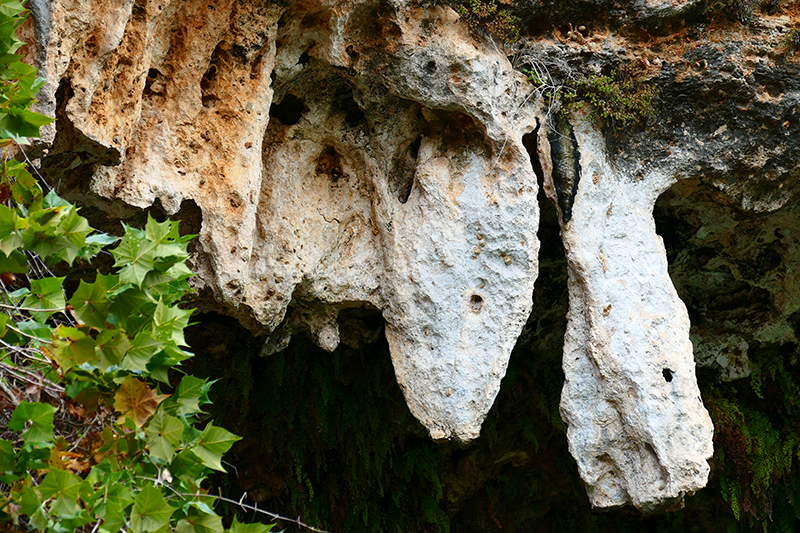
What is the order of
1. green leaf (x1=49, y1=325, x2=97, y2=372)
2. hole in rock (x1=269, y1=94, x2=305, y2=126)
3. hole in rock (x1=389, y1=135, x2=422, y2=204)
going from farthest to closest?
hole in rock (x1=389, y1=135, x2=422, y2=204), hole in rock (x1=269, y1=94, x2=305, y2=126), green leaf (x1=49, y1=325, x2=97, y2=372)

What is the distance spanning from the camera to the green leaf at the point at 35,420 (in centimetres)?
205

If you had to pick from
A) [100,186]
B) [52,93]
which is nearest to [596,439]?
[100,186]

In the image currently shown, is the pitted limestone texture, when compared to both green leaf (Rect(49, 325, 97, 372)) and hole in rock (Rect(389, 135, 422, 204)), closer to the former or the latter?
hole in rock (Rect(389, 135, 422, 204))

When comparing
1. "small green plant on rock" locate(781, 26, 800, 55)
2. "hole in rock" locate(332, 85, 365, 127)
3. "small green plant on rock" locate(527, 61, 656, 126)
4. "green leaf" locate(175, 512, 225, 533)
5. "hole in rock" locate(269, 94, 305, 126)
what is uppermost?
"small green plant on rock" locate(781, 26, 800, 55)

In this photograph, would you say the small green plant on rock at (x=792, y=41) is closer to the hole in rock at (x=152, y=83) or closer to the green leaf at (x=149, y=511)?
the hole in rock at (x=152, y=83)

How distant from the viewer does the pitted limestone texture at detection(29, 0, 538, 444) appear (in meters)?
3.43

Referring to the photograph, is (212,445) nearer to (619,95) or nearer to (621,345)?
(621,345)

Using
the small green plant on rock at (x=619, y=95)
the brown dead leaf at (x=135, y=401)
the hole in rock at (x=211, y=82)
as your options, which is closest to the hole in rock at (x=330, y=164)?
the hole in rock at (x=211, y=82)

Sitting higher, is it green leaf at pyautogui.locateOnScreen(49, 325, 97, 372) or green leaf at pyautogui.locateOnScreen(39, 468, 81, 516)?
green leaf at pyautogui.locateOnScreen(49, 325, 97, 372)

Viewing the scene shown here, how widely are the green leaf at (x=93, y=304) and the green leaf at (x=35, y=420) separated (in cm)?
28

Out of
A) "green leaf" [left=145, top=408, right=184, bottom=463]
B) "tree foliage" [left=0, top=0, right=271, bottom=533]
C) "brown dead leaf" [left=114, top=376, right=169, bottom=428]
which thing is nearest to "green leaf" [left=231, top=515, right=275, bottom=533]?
"tree foliage" [left=0, top=0, right=271, bottom=533]

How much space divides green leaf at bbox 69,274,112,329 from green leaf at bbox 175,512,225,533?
65 centimetres

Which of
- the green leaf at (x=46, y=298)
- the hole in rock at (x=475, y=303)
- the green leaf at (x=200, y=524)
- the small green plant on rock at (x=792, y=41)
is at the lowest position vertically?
the green leaf at (x=200, y=524)

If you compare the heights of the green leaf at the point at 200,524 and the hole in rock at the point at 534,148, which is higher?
the hole in rock at the point at 534,148
